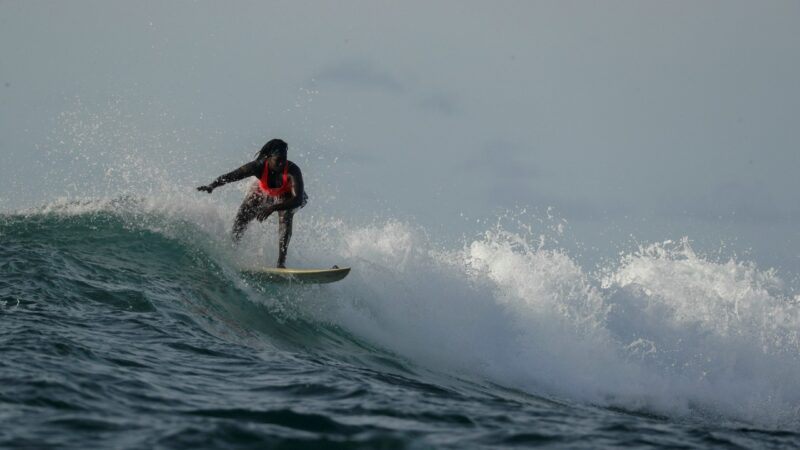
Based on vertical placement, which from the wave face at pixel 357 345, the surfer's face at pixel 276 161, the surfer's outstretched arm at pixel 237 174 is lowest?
the wave face at pixel 357 345

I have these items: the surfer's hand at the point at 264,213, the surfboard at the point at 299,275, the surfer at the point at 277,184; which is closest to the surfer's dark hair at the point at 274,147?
the surfer at the point at 277,184

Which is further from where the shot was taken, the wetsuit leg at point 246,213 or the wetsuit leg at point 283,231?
the wetsuit leg at point 246,213

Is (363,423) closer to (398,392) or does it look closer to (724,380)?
(398,392)

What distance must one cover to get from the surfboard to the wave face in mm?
176

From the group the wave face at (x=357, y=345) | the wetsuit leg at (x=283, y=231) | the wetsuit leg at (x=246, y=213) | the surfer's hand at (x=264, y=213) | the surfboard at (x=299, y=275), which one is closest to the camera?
the wave face at (x=357, y=345)

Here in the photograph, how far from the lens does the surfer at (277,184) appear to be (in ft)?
43.5

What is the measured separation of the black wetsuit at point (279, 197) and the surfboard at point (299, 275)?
272 mm

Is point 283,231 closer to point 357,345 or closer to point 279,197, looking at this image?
point 279,197

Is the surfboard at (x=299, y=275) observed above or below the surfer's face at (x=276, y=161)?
below

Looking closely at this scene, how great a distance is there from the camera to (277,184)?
13562 mm

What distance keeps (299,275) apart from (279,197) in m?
1.37

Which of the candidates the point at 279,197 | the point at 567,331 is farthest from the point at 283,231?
the point at 567,331

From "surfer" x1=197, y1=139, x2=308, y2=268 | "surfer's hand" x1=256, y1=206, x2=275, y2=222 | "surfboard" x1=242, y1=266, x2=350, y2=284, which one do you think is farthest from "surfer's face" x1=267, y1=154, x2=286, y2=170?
"surfboard" x1=242, y1=266, x2=350, y2=284

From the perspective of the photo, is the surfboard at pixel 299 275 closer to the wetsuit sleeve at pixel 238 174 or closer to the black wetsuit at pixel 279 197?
the black wetsuit at pixel 279 197
